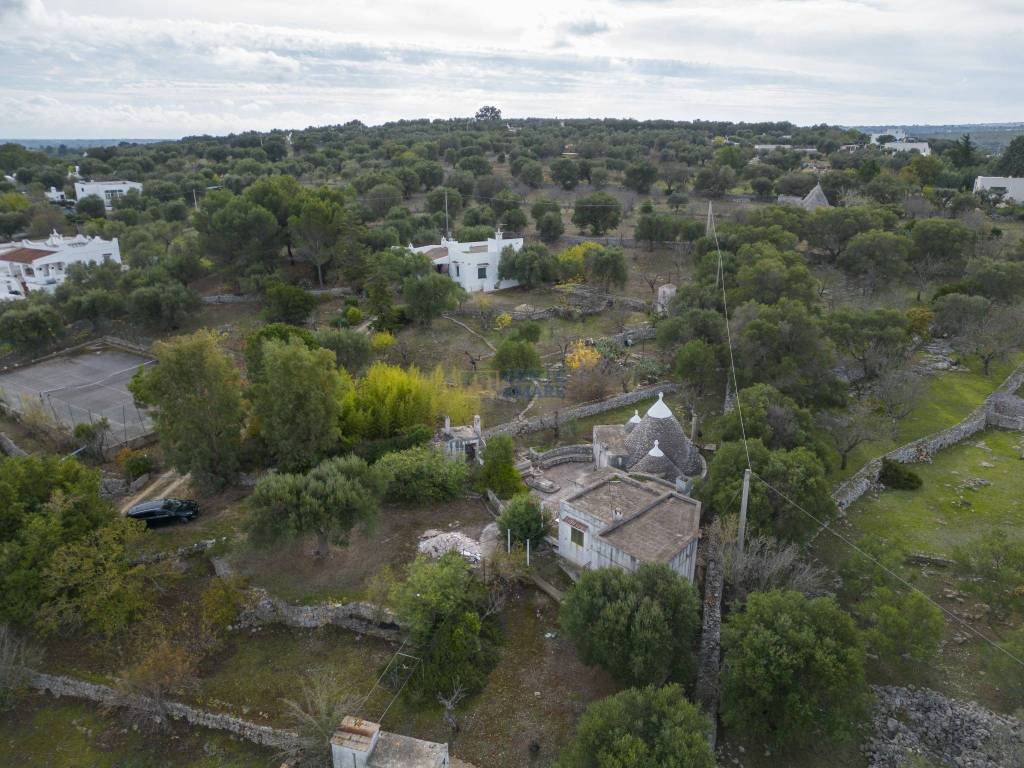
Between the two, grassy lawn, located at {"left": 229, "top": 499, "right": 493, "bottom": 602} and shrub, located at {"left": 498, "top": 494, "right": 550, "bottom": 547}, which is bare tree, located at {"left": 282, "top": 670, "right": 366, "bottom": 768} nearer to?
grassy lawn, located at {"left": 229, "top": 499, "right": 493, "bottom": 602}

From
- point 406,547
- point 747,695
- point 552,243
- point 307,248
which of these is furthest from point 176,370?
point 552,243

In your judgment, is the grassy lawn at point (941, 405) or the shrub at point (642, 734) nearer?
the shrub at point (642, 734)

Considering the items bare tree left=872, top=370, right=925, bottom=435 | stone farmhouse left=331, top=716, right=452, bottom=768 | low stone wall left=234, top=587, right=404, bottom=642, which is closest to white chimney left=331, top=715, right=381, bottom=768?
stone farmhouse left=331, top=716, right=452, bottom=768

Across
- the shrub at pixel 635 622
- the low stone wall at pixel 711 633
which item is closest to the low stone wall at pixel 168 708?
the shrub at pixel 635 622

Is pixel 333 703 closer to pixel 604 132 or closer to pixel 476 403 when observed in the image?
pixel 476 403

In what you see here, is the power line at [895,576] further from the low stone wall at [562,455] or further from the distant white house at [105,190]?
the distant white house at [105,190]

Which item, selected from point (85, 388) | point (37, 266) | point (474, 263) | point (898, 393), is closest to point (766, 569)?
point (898, 393)
